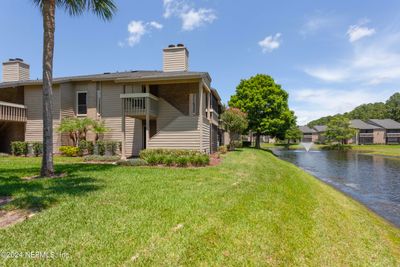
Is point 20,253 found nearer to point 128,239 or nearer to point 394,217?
point 128,239

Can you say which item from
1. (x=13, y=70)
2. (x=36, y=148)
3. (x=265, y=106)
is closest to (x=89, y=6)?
(x=36, y=148)

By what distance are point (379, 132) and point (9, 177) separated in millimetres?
81392

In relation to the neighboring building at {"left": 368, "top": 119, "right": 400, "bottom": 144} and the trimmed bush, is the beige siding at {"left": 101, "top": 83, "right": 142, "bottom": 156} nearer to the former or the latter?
the trimmed bush

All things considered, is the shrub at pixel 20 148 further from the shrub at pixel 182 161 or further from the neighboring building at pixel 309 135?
the neighboring building at pixel 309 135

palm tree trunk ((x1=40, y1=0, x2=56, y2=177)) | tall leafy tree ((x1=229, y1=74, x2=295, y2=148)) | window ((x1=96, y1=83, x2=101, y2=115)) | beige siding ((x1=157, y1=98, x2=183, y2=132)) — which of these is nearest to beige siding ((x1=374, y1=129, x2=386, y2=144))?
tall leafy tree ((x1=229, y1=74, x2=295, y2=148))

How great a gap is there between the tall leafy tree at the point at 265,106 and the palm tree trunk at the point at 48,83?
2787 cm

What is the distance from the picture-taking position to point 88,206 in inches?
205

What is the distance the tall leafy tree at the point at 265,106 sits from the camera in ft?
110

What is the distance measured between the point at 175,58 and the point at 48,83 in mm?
10480

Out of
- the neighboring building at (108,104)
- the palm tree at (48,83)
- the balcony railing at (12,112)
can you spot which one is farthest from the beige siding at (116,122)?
the palm tree at (48,83)

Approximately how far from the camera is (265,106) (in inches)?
1356

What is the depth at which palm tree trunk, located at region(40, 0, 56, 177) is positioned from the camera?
855 centimetres

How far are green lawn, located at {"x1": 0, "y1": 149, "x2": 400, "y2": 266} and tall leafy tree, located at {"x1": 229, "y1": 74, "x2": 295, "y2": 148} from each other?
26.7m

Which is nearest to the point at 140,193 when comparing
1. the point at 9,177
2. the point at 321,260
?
the point at 321,260
